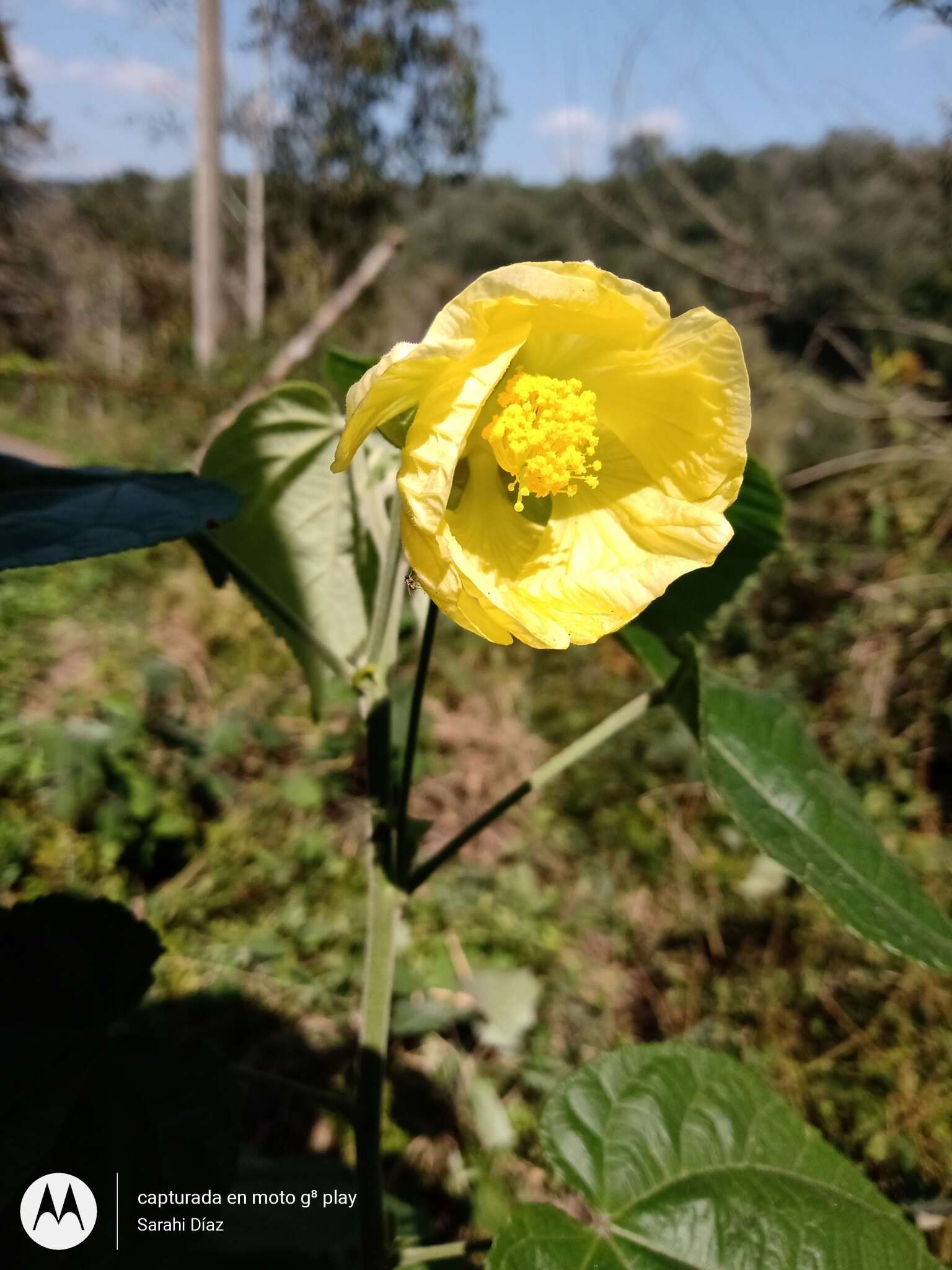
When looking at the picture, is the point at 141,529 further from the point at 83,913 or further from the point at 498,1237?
the point at 498,1237

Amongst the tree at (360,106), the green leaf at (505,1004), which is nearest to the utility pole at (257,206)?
the tree at (360,106)

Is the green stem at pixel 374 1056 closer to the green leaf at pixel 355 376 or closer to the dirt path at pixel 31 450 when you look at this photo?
the green leaf at pixel 355 376

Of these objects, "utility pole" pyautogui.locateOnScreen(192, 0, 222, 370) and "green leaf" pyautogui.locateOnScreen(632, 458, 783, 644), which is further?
"utility pole" pyautogui.locateOnScreen(192, 0, 222, 370)

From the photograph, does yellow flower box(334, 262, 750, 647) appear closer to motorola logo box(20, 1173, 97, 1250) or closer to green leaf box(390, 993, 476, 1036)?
motorola logo box(20, 1173, 97, 1250)

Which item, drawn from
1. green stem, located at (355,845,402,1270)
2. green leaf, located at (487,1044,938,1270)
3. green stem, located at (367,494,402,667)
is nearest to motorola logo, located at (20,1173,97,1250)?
green stem, located at (355,845,402,1270)

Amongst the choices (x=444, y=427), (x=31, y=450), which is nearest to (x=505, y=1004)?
(x=444, y=427)

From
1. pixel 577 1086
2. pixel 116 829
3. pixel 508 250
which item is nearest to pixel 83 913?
pixel 577 1086
